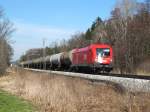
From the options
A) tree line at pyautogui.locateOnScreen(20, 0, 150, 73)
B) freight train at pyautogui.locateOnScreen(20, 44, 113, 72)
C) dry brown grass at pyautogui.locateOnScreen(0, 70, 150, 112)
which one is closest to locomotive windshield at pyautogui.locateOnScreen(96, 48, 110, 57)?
freight train at pyautogui.locateOnScreen(20, 44, 113, 72)

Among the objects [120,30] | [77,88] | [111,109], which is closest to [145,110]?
[111,109]

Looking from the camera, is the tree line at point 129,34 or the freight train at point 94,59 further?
the tree line at point 129,34

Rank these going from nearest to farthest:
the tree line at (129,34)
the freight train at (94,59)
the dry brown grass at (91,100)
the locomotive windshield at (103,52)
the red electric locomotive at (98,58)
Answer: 1. the dry brown grass at (91,100)
2. the red electric locomotive at (98,58)
3. the freight train at (94,59)
4. the locomotive windshield at (103,52)
5. the tree line at (129,34)

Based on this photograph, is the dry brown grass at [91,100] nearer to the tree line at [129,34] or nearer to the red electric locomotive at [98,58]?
the red electric locomotive at [98,58]

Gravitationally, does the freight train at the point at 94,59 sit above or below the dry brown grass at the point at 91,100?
above

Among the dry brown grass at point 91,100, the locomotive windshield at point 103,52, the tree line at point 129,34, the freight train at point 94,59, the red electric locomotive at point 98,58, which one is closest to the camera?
the dry brown grass at point 91,100

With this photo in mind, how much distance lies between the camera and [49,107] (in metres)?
19.8

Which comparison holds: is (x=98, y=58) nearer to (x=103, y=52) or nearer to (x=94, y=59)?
(x=94, y=59)

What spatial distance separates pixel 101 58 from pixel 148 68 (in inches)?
500

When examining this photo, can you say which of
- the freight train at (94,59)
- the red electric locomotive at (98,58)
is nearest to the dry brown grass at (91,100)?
the red electric locomotive at (98,58)

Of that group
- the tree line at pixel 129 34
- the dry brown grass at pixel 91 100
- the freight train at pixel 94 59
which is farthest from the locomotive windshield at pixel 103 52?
the dry brown grass at pixel 91 100

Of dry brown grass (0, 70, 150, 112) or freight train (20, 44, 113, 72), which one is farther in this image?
freight train (20, 44, 113, 72)

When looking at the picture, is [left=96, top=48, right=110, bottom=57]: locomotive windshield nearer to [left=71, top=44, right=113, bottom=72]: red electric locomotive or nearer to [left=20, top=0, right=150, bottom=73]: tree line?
[left=71, top=44, right=113, bottom=72]: red electric locomotive

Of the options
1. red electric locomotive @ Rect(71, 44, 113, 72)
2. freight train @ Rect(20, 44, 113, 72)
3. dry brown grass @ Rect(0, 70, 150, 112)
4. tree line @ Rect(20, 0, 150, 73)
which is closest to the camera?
dry brown grass @ Rect(0, 70, 150, 112)
